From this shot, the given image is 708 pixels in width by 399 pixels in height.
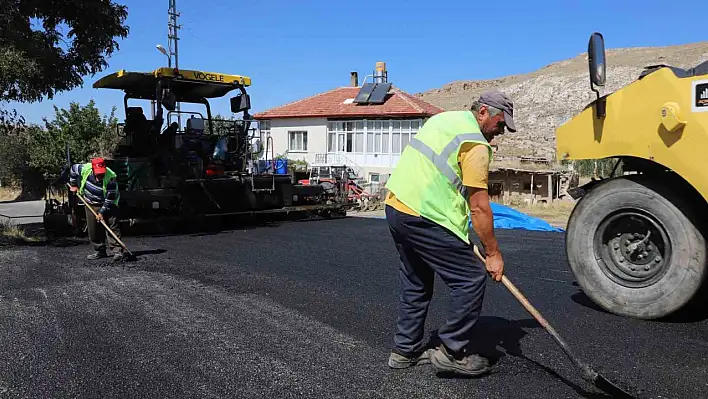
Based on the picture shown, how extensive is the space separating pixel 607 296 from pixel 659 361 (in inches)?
38.1

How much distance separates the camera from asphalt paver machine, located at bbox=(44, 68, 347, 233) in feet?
30.0

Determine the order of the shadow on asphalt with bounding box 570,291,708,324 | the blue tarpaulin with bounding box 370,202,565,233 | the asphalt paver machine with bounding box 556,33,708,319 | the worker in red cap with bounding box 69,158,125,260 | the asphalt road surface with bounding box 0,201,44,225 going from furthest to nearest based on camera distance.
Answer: the asphalt road surface with bounding box 0,201,44,225, the blue tarpaulin with bounding box 370,202,565,233, the worker in red cap with bounding box 69,158,125,260, the shadow on asphalt with bounding box 570,291,708,324, the asphalt paver machine with bounding box 556,33,708,319

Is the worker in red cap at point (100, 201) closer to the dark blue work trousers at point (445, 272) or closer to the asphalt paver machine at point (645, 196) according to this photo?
the dark blue work trousers at point (445, 272)

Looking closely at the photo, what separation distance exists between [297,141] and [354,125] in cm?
345

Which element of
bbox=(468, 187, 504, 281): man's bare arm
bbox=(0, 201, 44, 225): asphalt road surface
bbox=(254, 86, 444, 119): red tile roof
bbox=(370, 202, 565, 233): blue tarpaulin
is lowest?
bbox=(0, 201, 44, 225): asphalt road surface

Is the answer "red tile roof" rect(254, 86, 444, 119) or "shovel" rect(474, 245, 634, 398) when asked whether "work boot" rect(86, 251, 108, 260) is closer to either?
"shovel" rect(474, 245, 634, 398)

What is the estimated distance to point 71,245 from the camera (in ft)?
26.6

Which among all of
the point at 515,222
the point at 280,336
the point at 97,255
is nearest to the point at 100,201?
the point at 97,255

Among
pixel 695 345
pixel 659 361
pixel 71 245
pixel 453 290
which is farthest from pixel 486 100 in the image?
pixel 71 245

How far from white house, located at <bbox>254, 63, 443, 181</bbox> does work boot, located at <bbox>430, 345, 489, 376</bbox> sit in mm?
21244

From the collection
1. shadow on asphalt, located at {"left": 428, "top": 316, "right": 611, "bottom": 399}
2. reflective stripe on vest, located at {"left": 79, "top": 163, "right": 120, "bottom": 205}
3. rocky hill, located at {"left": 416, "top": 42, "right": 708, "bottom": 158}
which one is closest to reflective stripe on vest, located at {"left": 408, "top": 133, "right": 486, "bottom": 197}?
shadow on asphalt, located at {"left": 428, "top": 316, "right": 611, "bottom": 399}

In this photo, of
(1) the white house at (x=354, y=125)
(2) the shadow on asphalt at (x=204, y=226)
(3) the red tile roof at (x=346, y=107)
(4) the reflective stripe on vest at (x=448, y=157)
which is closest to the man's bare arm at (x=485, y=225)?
(4) the reflective stripe on vest at (x=448, y=157)

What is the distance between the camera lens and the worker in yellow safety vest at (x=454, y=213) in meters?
3.16

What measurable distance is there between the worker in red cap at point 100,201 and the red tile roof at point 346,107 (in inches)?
741
